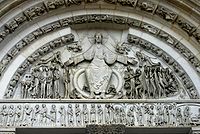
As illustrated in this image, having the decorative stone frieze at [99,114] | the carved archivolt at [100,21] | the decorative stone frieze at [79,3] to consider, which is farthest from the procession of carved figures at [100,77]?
the decorative stone frieze at [79,3]

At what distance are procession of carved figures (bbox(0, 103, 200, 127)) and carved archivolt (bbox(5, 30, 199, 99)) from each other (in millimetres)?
288

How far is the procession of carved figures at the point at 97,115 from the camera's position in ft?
23.4

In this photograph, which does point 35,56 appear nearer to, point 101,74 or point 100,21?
point 101,74

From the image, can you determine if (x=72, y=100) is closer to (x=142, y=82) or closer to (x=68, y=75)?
(x=68, y=75)

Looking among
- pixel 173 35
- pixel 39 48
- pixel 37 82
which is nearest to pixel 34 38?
pixel 39 48

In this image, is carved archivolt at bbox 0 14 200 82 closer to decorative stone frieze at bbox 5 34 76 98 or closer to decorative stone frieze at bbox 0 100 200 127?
decorative stone frieze at bbox 5 34 76 98

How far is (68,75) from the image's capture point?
7828 millimetres

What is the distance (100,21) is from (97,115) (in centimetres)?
218

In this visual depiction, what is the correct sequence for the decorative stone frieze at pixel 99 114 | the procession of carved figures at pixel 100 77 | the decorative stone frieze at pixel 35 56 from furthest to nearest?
the procession of carved figures at pixel 100 77 < the decorative stone frieze at pixel 35 56 < the decorative stone frieze at pixel 99 114

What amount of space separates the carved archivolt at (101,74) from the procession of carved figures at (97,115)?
288 mm

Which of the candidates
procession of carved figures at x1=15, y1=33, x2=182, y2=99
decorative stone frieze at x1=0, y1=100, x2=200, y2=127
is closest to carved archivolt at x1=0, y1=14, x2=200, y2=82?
procession of carved figures at x1=15, y1=33, x2=182, y2=99

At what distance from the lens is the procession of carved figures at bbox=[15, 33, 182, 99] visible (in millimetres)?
7629

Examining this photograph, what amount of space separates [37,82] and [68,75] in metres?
0.63

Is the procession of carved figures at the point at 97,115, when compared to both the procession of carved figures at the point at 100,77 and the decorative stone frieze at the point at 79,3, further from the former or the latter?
the decorative stone frieze at the point at 79,3
